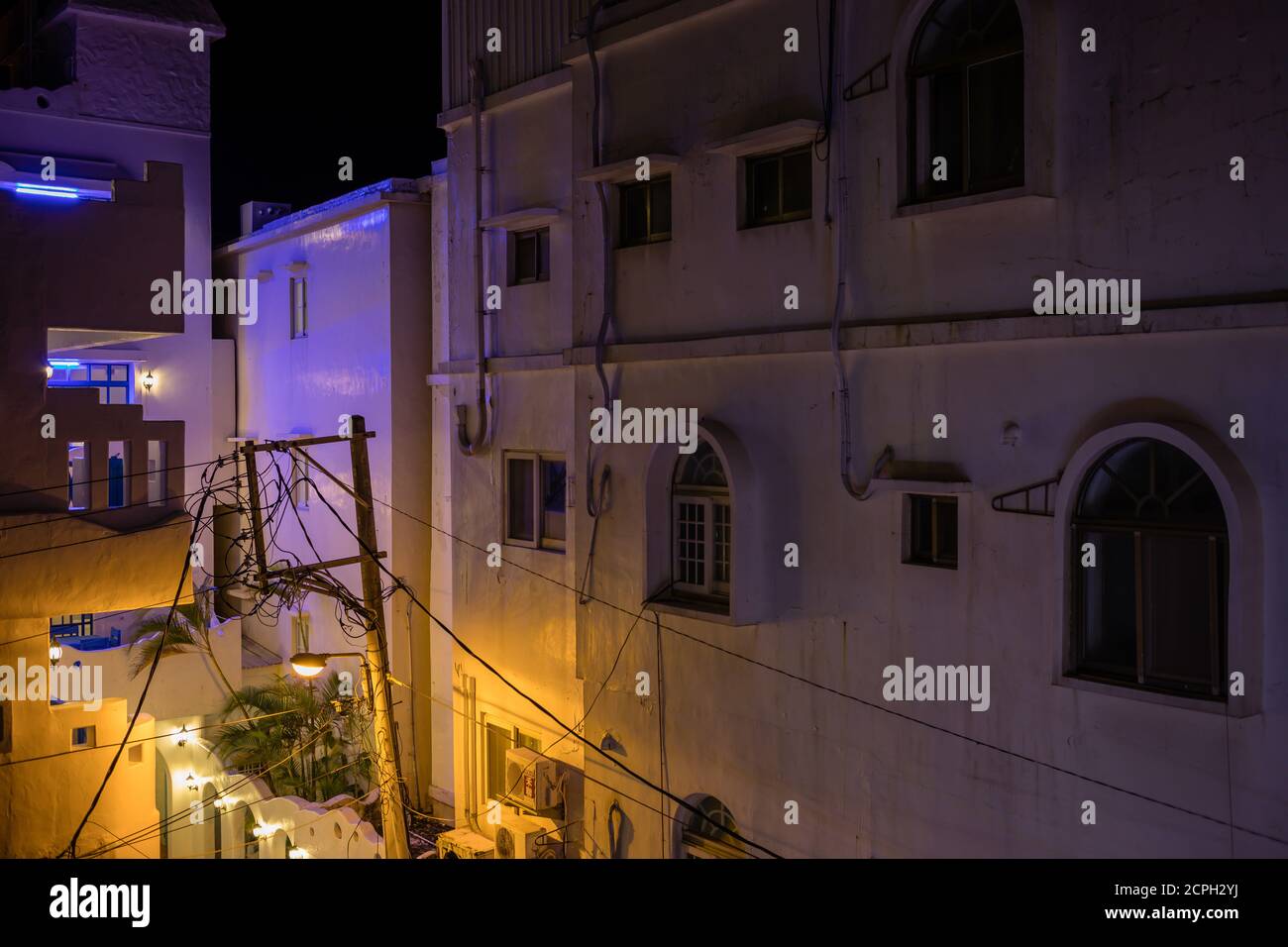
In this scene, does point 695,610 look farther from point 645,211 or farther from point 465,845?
point 465,845

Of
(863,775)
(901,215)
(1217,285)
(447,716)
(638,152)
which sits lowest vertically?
(447,716)

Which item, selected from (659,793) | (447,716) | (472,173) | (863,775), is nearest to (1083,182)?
(863,775)

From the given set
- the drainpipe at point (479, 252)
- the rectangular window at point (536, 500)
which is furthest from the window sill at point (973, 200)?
the drainpipe at point (479, 252)

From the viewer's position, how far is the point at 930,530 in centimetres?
952

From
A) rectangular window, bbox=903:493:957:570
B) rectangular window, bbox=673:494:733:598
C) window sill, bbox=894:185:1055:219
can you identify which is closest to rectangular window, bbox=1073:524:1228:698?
rectangular window, bbox=903:493:957:570

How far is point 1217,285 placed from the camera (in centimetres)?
759

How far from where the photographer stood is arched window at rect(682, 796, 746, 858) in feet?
36.6

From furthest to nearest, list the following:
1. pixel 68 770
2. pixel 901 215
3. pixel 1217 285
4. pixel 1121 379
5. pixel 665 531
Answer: pixel 68 770
pixel 665 531
pixel 901 215
pixel 1121 379
pixel 1217 285

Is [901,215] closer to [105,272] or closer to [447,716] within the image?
[105,272]

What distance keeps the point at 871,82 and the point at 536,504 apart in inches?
279

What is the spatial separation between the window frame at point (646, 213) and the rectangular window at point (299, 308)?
12.7m

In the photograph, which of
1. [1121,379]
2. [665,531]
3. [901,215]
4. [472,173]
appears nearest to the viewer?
[1121,379]
